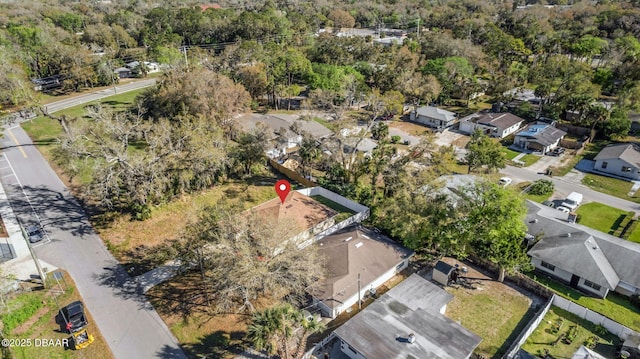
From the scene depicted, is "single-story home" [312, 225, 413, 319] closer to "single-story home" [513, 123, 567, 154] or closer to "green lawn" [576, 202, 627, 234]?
"green lawn" [576, 202, 627, 234]

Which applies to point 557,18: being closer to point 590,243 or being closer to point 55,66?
point 590,243

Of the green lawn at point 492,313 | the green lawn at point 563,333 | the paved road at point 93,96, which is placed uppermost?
the paved road at point 93,96

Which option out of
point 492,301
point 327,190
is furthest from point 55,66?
point 492,301

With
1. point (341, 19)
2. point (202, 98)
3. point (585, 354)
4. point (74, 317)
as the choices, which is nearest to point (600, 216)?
point (585, 354)

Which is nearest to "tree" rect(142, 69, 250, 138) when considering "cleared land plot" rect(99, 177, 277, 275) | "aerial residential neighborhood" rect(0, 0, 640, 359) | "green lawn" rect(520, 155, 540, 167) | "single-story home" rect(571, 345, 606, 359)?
"aerial residential neighborhood" rect(0, 0, 640, 359)

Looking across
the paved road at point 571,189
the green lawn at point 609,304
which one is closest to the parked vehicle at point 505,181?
the paved road at point 571,189

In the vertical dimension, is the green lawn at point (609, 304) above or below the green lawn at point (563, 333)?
below

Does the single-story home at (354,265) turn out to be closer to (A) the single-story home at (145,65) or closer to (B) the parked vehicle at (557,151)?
(B) the parked vehicle at (557,151)
